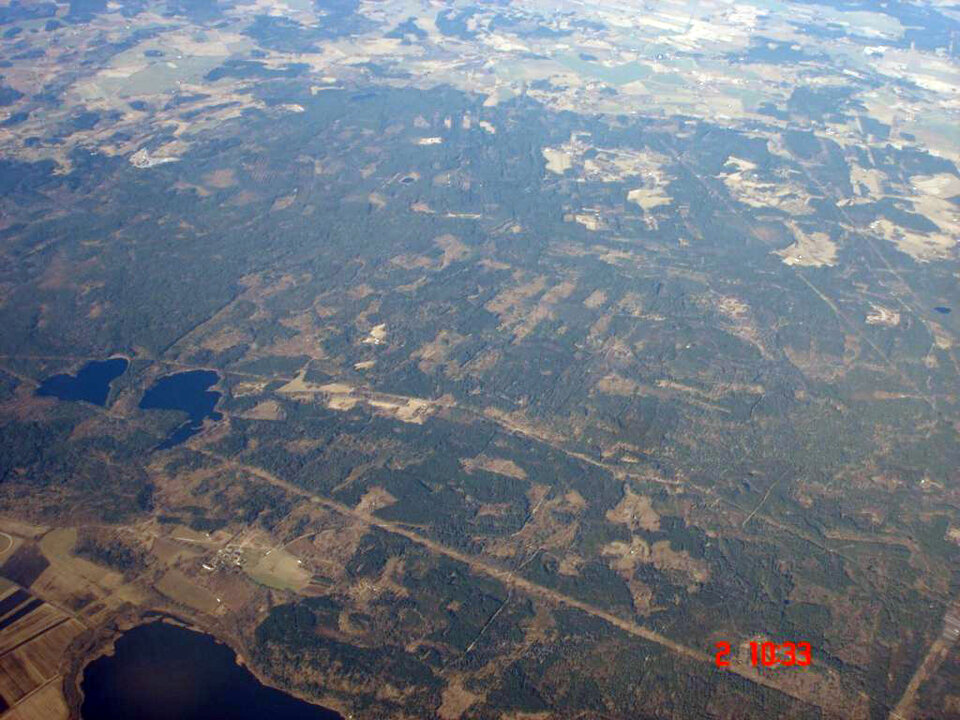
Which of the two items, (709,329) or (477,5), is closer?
(709,329)

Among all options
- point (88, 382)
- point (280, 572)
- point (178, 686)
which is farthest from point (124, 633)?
point (88, 382)

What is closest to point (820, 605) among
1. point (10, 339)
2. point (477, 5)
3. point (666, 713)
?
point (666, 713)

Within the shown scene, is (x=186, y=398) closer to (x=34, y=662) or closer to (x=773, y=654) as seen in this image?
(x=34, y=662)

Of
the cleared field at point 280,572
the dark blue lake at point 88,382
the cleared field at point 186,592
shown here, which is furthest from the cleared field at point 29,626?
A: the dark blue lake at point 88,382

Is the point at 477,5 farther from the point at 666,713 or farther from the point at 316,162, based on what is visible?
the point at 666,713

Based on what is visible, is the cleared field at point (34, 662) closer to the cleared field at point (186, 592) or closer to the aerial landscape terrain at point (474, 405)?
the aerial landscape terrain at point (474, 405)

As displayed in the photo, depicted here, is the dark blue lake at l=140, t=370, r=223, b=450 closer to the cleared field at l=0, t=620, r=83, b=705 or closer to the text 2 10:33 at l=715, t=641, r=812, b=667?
the cleared field at l=0, t=620, r=83, b=705
